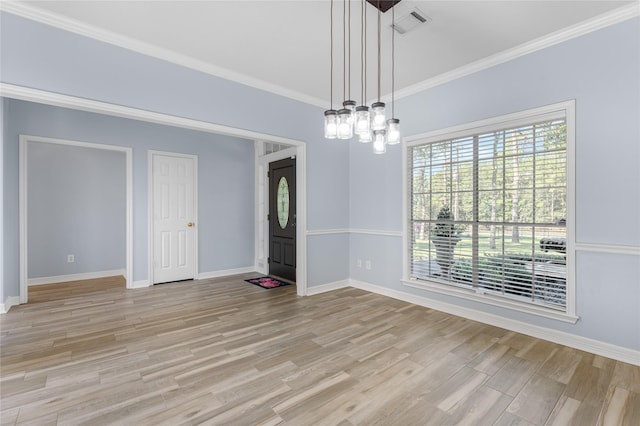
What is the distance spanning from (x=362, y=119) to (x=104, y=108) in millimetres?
2381

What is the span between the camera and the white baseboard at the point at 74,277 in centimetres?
494

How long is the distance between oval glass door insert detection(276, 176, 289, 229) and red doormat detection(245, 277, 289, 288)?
0.93 m

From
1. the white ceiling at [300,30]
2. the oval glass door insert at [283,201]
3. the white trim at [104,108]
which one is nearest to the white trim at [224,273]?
the oval glass door insert at [283,201]

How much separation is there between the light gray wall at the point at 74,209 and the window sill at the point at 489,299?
5398mm

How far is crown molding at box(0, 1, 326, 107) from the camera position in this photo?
7.90ft

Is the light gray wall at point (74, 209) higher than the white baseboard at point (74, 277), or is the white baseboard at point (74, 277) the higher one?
the light gray wall at point (74, 209)

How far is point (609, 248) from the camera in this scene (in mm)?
2475

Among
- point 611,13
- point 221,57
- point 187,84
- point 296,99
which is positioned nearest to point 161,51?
point 187,84

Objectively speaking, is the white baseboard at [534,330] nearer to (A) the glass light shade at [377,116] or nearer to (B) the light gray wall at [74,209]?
(A) the glass light shade at [377,116]

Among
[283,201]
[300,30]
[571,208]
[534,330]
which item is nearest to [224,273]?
[283,201]

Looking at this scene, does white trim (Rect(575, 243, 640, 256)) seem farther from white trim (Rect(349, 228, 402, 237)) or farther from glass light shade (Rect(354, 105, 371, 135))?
glass light shade (Rect(354, 105, 371, 135))

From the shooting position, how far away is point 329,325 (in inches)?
124

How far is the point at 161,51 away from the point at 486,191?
3678 millimetres

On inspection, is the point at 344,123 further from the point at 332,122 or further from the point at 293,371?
the point at 293,371
